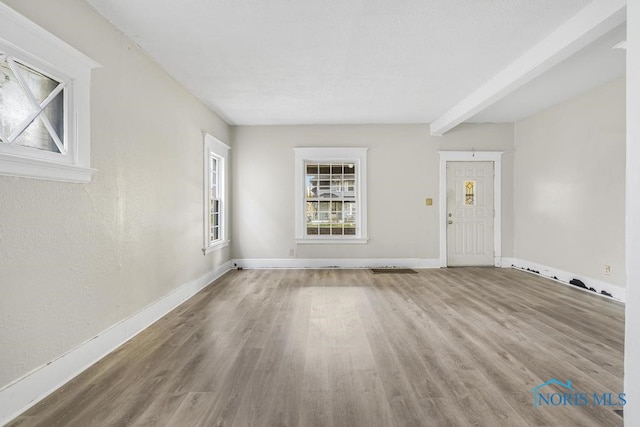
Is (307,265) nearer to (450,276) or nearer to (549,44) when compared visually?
(450,276)

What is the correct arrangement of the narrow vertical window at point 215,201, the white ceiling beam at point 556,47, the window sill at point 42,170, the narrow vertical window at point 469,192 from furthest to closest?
the narrow vertical window at point 469,192 < the narrow vertical window at point 215,201 < the white ceiling beam at point 556,47 < the window sill at point 42,170

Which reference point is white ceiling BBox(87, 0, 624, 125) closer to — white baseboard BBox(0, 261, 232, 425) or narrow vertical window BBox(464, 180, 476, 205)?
narrow vertical window BBox(464, 180, 476, 205)

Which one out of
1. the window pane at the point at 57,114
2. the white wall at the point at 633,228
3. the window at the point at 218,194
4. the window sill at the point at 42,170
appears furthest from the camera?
the window at the point at 218,194

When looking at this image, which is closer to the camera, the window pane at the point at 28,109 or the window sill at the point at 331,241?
the window pane at the point at 28,109

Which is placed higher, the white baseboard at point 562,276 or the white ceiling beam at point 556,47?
the white ceiling beam at point 556,47

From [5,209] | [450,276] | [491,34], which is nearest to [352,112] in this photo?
[491,34]

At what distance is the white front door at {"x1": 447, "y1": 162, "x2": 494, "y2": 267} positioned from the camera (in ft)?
20.2

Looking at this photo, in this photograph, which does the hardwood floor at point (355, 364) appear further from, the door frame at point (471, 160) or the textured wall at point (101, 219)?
the door frame at point (471, 160)

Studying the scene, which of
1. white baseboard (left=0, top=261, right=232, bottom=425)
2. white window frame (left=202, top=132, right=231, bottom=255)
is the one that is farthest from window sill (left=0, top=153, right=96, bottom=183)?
white window frame (left=202, top=132, right=231, bottom=255)

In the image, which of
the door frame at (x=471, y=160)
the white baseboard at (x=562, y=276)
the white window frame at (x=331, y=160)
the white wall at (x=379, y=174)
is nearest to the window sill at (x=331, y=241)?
the white window frame at (x=331, y=160)

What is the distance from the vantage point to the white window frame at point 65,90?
1800 millimetres

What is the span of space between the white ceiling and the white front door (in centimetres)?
151

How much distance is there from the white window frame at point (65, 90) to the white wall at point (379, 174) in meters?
3.69

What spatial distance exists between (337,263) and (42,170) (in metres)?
4.79
